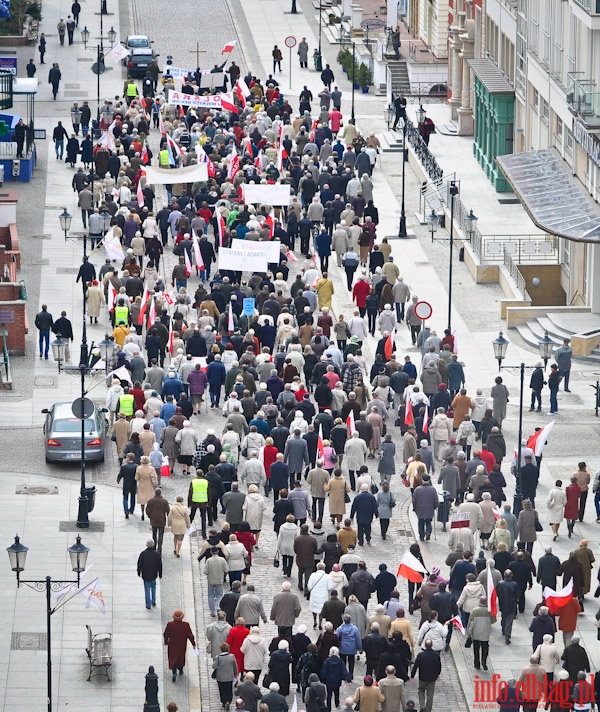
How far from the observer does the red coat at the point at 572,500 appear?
38.1m

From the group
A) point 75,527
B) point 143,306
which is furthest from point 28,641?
point 143,306

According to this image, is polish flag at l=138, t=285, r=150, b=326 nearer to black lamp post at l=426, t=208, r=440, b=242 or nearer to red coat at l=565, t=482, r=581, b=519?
red coat at l=565, t=482, r=581, b=519

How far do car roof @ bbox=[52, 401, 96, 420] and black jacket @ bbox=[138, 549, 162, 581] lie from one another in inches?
314

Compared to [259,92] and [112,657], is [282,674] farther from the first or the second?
[259,92]

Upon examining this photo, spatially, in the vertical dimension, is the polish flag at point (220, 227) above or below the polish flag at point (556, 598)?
above

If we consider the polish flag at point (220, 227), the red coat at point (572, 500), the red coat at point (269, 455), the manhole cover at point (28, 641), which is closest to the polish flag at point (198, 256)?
the polish flag at point (220, 227)

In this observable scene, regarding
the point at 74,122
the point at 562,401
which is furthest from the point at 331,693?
the point at 74,122

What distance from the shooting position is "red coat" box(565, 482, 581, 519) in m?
38.1

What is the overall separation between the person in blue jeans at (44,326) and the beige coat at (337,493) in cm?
1217

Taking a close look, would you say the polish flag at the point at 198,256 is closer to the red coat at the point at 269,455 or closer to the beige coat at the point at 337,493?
the red coat at the point at 269,455

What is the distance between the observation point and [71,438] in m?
41.9

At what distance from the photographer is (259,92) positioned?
73250 millimetres

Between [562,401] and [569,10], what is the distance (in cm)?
1332

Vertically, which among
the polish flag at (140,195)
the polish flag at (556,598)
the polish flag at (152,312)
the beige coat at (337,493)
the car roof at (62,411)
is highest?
the polish flag at (140,195)
